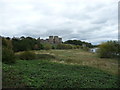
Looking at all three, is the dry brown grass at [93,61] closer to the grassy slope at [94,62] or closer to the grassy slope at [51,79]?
the grassy slope at [94,62]

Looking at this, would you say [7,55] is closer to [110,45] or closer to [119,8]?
[119,8]

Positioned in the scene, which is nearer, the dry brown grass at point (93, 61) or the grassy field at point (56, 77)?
the grassy field at point (56, 77)

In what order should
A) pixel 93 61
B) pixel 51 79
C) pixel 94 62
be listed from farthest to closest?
pixel 93 61, pixel 94 62, pixel 51 79

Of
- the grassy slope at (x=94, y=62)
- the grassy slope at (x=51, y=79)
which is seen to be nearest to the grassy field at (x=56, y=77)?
the grassy slope at (x=51, y=79)

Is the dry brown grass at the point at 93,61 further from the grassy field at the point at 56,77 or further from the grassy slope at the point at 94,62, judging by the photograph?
the grassy field at the point at 56,77

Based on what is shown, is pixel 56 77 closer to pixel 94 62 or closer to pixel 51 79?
pixel 51 79

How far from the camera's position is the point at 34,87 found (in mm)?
6547

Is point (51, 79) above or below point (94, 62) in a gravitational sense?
above

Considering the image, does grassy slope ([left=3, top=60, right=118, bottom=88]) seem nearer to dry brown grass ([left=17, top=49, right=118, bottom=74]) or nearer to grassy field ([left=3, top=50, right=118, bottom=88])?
grassy field ([left=3, top=50, right=118, bottom=88])

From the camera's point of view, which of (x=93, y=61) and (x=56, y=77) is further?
(x=93, y=61)

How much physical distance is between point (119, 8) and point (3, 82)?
17.5ft

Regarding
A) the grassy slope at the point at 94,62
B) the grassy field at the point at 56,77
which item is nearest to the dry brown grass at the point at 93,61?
the grassy slope at the point at 94,62

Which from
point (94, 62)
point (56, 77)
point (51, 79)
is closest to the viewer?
Answer: point (51, 79)

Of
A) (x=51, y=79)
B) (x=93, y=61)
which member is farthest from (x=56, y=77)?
(x=93, y=61)
